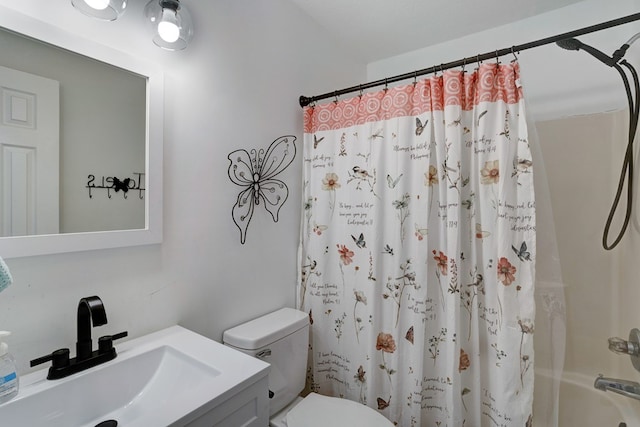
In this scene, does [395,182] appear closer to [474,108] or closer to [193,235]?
[474,108]

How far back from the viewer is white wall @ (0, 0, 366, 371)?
2.91ft

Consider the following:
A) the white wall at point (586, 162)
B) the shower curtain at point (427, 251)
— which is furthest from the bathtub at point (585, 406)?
the shower curtain at point (427, 251)

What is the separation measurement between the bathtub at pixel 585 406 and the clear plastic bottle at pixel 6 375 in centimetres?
187

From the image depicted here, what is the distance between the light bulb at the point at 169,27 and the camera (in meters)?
1.04

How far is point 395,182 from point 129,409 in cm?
133

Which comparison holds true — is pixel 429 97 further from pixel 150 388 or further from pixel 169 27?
pixel 150 388

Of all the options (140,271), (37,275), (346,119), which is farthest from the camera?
(346,119)

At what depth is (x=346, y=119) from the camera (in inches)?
63.7

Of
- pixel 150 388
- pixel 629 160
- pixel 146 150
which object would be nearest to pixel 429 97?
pixel 629 160

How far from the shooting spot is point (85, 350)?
A: 0.88 metres

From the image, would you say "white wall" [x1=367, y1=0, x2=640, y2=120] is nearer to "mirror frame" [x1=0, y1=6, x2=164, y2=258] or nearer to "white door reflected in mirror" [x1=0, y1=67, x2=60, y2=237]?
"mirror frame" [x1=0, y1=6, x2=164, y2=258]

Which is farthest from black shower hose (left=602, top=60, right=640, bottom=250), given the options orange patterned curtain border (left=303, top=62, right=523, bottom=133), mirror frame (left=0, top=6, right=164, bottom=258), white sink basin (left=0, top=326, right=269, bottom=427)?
mirror frame (left=0, top=6, right=164, bottom=258)

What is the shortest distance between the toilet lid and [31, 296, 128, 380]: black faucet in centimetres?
80

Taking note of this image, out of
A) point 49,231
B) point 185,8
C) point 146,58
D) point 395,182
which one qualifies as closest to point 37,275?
point 49,231
